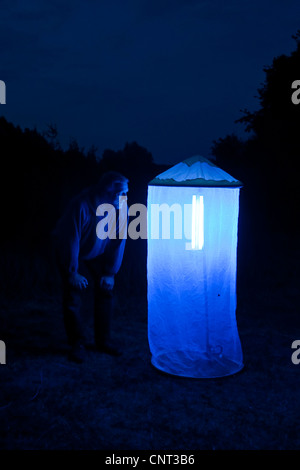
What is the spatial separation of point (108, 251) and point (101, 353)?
3.50 ft

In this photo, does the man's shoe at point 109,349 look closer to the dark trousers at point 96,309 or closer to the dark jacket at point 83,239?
the dark trousers at point 96,309

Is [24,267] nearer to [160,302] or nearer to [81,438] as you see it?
[160,302]

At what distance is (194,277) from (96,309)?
116cm

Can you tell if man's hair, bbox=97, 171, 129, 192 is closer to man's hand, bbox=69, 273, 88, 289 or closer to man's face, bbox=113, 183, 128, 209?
man's face, bbox=113, 183, 128, 209

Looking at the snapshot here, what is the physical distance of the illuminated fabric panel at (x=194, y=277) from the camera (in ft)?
12.7

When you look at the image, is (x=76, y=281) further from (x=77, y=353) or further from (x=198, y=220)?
(x=198, y=220)

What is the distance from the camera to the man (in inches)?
157

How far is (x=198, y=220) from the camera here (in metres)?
3.85

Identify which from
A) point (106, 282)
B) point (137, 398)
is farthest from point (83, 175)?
point (137, 398)

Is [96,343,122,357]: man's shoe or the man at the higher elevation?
the man

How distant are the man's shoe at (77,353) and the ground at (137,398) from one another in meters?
0.07

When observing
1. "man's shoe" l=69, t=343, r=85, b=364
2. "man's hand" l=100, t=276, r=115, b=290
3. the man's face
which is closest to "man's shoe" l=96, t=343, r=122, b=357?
"man's shoe" l=69, t=343, r=85, b=364

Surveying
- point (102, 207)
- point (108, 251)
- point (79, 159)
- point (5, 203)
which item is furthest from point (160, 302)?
point (79, 159)

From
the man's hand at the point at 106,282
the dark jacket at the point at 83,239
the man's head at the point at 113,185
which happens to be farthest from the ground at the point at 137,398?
the man's head at the point at 113,185
